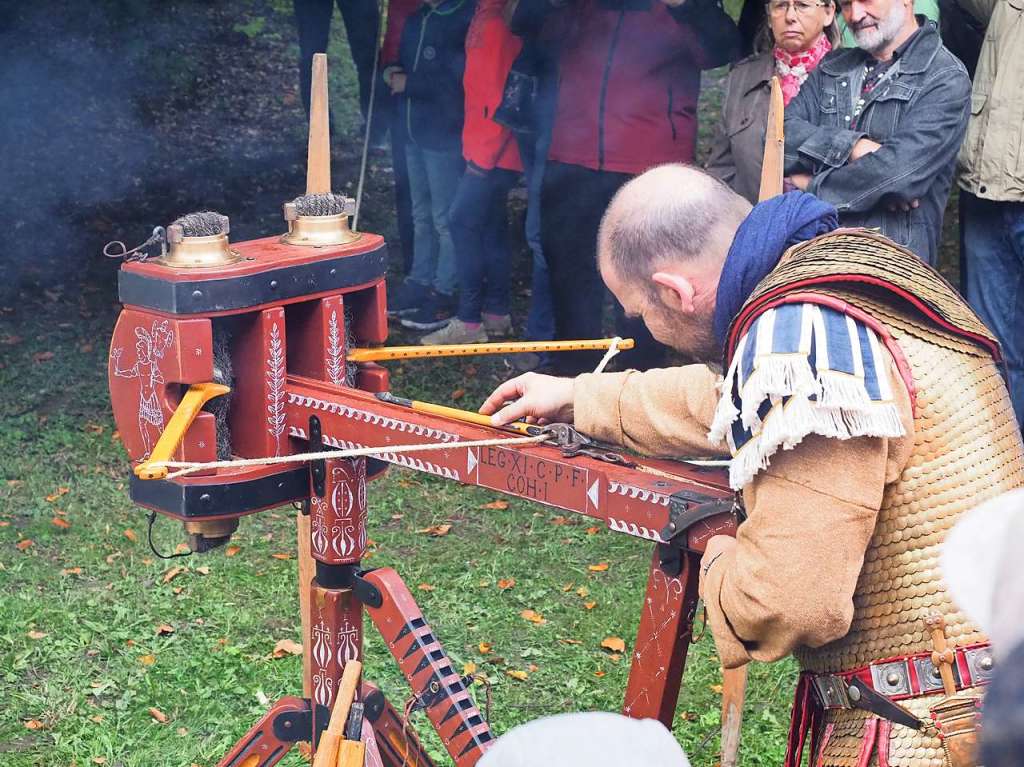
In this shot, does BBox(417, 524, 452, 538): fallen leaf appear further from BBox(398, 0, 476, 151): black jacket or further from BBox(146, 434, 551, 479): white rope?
BBox(398, 0, 476, 151): black jacket

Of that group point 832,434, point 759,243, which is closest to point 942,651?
point 832,434

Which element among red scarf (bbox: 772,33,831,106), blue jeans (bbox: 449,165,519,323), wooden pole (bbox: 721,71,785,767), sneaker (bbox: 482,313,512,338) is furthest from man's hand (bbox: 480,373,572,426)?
sneaker (bbox: 482,313,512,338)

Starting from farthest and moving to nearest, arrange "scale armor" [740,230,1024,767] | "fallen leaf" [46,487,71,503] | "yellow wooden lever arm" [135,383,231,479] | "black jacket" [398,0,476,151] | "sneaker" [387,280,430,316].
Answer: "sneaker" [387,280,430,316]
"black jacket" [398,0,476,151]
"fallen leaf" [46,487,71,503]
"yellow wooden lever arm" [135,383,231,479]
"scale armor" [740,230,1024,767]

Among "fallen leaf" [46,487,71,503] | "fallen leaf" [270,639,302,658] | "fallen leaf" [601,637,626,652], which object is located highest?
"fallen leaf" [46,487,71,503]

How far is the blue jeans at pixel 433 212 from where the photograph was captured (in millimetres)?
6977

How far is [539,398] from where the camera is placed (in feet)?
8.08

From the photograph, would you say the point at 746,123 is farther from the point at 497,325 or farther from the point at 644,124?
the point at 497,325

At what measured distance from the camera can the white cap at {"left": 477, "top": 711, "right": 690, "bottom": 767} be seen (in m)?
1.19

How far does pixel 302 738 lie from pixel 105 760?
40.7 inches

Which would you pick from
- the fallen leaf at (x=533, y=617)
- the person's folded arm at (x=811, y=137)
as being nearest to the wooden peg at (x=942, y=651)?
the fallen leaf at (x=533, y=617)

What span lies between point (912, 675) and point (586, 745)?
86 centimetres

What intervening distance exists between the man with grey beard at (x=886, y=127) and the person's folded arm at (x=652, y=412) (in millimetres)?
2028

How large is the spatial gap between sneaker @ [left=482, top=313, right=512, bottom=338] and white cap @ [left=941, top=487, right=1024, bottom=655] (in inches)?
229

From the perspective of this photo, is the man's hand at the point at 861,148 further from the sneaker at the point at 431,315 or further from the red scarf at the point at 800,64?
the sneaker at the point at 431,315
